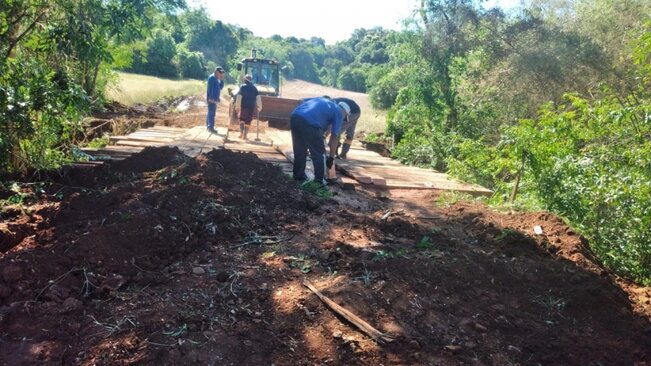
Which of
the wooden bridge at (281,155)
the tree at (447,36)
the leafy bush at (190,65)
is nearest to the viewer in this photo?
the wooden bridge at (281,155)

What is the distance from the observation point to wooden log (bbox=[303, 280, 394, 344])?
2.99 metres

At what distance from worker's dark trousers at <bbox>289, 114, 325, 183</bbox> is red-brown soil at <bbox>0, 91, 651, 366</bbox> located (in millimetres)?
1196

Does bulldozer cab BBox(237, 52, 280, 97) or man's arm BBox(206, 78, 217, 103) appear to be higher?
bulldozer cab BBox(237, 52, 280, 97)

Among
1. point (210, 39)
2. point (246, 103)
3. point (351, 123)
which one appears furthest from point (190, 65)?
point (351, 123)

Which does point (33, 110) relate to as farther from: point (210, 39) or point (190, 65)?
point (210, 39)

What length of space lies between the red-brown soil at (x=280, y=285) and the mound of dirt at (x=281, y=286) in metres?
0.01

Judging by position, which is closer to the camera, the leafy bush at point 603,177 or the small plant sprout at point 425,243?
the small plant sprout at point 425,243

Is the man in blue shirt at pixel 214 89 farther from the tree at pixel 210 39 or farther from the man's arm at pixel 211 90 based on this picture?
the tree at pixel 210 39

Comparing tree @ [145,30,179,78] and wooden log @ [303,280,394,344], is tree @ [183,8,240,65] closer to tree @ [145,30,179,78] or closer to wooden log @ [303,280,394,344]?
tree @ [145,30,179,78]

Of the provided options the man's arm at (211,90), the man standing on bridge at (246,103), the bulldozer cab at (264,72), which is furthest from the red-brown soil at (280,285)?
the bulldozer cab at (264,72)

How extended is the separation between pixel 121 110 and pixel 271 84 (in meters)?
5.87

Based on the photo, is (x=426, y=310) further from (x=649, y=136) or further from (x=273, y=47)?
(x=273, y=47)

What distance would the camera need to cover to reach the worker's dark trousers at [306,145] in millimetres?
6539

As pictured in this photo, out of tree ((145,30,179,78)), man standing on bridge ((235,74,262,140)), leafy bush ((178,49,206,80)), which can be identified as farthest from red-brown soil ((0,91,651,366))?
leafy bush ((178,49,206,80))
